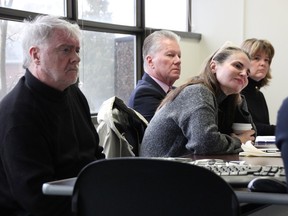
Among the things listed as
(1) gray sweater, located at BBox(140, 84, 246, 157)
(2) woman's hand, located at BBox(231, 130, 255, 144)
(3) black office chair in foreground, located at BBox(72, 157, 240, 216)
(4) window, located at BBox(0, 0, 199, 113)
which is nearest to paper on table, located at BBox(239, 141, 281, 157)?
(1) gray sweater, located at BBox(140, 84, 246, 157)

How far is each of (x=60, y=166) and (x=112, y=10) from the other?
103 inches

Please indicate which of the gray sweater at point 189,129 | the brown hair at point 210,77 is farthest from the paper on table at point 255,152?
the brown hair at point 210,77

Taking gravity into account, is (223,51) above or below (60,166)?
above

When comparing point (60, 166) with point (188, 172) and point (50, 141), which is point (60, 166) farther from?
point (188, 172)

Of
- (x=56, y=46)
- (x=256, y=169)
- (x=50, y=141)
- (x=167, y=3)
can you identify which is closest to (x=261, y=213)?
(x=256, y=169)

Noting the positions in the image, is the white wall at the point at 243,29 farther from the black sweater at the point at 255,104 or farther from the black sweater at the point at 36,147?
the black sweater at the point at 36,147

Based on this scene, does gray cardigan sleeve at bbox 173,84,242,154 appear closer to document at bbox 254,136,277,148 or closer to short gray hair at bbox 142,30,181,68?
document at bbox 254,136,277,148

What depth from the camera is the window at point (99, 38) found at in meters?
3.13

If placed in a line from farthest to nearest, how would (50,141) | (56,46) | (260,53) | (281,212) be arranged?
1. (260,53)
2. (281,212)
3. (56,46)
4. (50,141)

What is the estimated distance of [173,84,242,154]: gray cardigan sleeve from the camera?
74.4 inches

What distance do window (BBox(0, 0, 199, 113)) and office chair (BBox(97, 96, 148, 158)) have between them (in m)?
1.09

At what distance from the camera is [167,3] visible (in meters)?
4.89

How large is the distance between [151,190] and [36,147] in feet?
2.03

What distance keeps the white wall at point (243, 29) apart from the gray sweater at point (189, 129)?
264cm
